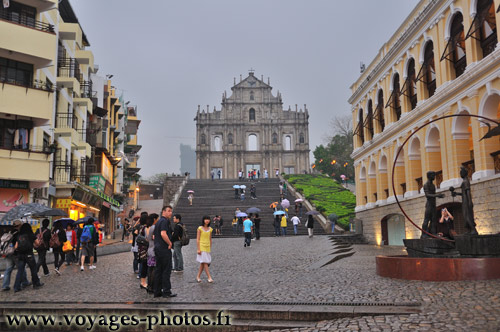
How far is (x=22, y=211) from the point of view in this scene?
16359 mm

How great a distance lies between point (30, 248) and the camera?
11.9m

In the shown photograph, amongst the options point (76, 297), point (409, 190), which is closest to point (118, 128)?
point (409, 190)

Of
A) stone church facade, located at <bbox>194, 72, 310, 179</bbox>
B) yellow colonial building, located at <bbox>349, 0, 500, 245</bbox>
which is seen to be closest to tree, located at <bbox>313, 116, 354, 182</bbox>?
stone church facade, located at <bbox>194, 72, 310, 179</bbox>

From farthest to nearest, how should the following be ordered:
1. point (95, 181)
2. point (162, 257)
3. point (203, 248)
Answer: point (95, 181)
point (203, 248)
point (162, 257)

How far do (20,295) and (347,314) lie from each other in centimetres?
727

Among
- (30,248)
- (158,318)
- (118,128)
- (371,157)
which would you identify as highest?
(118,128)

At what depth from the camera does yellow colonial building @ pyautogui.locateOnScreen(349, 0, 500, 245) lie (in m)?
18.5

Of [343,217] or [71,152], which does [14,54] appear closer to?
[71,152]

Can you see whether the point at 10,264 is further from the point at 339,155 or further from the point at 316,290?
the point at 339,155

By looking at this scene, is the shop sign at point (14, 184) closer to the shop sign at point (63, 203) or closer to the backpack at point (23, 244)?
the shop sign at point (63, 203)

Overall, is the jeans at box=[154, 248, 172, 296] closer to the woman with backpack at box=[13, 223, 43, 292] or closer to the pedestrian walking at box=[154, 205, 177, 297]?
the pedestrian walking at box=[154, 205, 177, 297]

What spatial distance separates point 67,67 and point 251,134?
2120 inches

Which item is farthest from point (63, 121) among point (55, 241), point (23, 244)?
point (23, 244)

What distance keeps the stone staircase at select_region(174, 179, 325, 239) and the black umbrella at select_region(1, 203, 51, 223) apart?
55.8 feet
